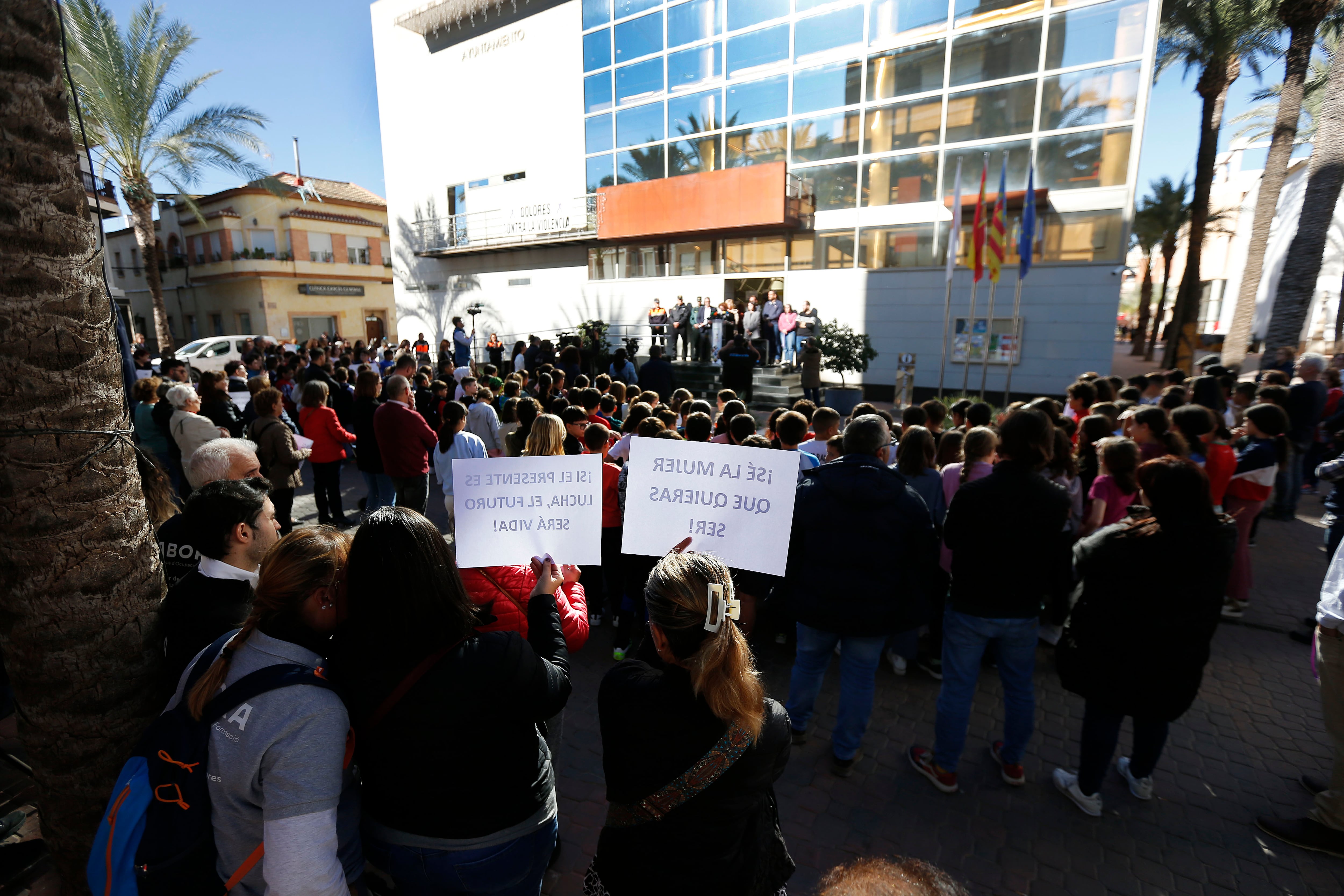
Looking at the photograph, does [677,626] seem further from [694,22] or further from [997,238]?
[694,22]

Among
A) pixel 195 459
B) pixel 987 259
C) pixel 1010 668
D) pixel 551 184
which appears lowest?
pixel 1010 668

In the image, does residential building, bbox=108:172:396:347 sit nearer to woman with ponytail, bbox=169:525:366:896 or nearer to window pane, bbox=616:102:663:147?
window pane, bbox=616:102:663:147

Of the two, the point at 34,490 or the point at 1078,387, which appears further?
the point at 1078,387

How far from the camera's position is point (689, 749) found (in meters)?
1.66

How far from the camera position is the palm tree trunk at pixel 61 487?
74.2 inches

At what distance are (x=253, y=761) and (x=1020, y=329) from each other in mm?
18186

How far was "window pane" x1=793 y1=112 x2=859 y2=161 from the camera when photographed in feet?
58.7

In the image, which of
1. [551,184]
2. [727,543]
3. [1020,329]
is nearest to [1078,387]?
[727,543]

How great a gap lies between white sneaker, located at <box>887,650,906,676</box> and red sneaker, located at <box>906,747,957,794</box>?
101 centimetres

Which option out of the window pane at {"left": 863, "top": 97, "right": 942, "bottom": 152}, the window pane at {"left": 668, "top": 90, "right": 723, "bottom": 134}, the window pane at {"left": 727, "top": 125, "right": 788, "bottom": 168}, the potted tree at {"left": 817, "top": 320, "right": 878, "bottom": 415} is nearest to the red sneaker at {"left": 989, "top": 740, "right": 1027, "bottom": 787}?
the potted tree at {"left": 817, "top": 320, "right": 878, "bottom": 415}

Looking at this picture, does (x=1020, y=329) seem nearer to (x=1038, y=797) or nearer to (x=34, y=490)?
(x=1038, y=797)

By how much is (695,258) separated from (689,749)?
820 inches

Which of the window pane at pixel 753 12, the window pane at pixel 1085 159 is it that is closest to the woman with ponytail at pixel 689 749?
the window pane at pixel 1085 159

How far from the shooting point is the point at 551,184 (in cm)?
2386
